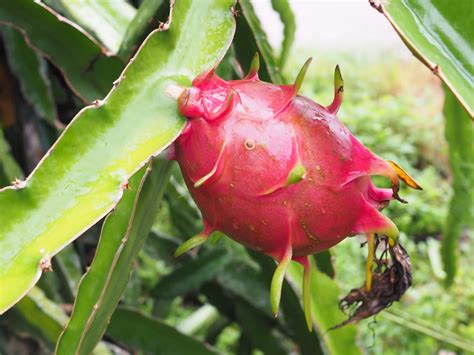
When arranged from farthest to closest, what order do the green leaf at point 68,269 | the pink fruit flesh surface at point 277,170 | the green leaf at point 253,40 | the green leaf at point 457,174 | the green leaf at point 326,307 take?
the green leaf at point 457,174 → the green leaf at point 68,269 → the green leaf at point 326,307 → the green leaf at point 253,40 → the pink fruit flesh surface at point 277,170

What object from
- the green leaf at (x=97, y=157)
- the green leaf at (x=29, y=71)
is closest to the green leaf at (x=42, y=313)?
the green leaf at (x=29, y=71)

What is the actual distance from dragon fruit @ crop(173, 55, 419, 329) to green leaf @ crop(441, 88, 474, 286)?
1.99 ft

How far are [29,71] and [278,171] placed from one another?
589 mm

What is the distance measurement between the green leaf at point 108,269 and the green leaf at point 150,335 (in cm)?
40

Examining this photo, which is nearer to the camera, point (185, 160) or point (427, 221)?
point (185, 160)

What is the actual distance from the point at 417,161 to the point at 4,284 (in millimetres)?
2909

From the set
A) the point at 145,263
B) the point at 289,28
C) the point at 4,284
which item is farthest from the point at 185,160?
the point at 145,263

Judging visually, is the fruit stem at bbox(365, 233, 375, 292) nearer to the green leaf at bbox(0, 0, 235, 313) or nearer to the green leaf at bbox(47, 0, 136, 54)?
the green leaf at bbox(0, 0, 235, 313)

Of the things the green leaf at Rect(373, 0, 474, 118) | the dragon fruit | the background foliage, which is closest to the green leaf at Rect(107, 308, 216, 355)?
the background foliage

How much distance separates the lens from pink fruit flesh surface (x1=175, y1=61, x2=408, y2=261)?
506mm

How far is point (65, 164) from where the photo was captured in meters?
0.54

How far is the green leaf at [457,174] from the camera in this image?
1.14 metres

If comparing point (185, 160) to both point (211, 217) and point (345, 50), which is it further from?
point (345, 50)

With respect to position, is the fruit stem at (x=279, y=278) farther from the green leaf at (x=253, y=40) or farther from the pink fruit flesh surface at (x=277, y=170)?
the green leaf at (x=253, y=40)
